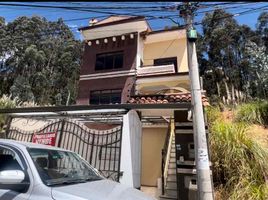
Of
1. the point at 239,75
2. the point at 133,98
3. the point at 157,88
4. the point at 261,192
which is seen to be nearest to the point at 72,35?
the point at 239,75

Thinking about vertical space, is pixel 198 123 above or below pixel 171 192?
above

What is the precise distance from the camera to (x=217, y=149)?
377 inches

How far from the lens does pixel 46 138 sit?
10.5 m

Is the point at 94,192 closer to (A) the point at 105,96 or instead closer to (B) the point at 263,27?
(A) the point at 105,96

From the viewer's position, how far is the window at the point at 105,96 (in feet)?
56.5

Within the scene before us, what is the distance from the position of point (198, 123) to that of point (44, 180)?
391cm

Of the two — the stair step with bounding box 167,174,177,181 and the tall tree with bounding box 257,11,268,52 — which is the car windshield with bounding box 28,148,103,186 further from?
the tall tree with bounding box 257,11,268,52

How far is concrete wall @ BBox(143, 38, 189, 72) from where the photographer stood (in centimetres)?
1802

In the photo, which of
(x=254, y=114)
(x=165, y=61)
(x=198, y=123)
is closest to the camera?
(x=198, y=123)

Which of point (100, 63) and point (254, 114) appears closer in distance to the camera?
point (254, 114)

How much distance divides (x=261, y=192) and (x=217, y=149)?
200 cm

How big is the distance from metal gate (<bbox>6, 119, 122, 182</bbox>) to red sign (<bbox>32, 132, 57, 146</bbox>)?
0.14 meters

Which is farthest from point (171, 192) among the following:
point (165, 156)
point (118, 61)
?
point (118, 61)

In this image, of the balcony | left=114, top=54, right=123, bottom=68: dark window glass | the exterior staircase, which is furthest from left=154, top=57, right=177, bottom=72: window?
the exterior staircase
